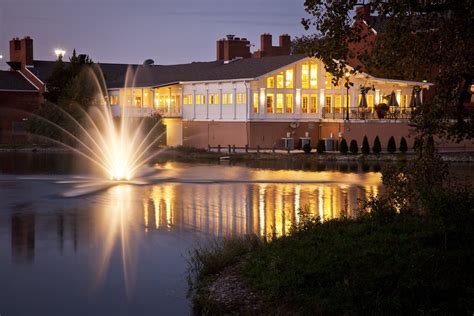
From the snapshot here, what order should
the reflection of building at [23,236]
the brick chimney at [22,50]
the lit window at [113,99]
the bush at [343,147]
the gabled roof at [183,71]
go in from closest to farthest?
1. the reflection of building at [23,236]
2. the bush at [343,147]
3. the gabled roof at [183,71]
4. the lit window at [113,99]
5. the brick chimney at [22,50]

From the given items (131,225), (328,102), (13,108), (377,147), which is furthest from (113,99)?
(131,225)

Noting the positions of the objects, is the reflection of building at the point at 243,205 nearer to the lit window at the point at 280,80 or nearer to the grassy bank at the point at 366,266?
the grassy bank at the point at 366,266

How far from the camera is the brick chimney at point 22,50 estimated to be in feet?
288

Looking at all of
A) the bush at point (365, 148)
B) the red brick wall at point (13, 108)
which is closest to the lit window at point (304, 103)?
the bush at point (365, 148)

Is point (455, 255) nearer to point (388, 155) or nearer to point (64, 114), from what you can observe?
point (388, 155)

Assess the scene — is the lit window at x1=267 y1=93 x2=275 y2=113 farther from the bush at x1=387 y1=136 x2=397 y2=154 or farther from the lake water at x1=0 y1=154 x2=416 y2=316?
the lake water at x1=0 y1=154 x2=416 y2=316

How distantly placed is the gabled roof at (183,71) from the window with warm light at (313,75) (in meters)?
1.36

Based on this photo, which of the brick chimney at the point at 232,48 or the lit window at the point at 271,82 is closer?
the lit window at the point at 271,82

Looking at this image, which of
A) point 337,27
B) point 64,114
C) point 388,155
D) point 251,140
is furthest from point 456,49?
point 64,114

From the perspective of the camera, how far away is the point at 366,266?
46.1 ft

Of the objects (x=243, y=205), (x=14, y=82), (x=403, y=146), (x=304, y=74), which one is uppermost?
(x=14, y=82)

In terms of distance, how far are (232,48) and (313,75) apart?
604 inches

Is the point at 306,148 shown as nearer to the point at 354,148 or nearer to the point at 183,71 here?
the point at 354,148

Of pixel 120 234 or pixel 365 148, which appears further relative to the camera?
pixel 365 148
